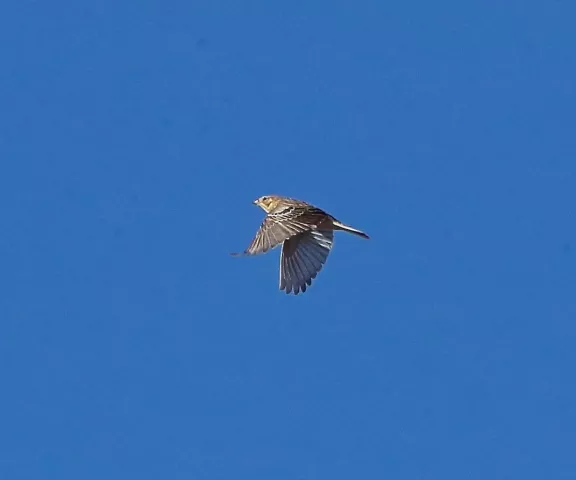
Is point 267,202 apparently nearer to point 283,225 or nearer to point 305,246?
point 305,246

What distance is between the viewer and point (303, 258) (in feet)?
68.7

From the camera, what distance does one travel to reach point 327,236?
21.0m

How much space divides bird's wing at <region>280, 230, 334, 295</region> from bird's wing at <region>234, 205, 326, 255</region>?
0.30 m

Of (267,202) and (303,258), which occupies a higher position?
(267,202)

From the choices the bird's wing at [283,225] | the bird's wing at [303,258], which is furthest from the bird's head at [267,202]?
the bird's wing at [303,258]

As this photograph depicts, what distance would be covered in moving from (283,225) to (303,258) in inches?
41.2

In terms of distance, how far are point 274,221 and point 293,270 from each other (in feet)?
3.52

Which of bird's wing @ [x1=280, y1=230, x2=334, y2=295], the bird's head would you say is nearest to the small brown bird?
bird's wing @ [x1=280, y1=230, x2=334, y2=295]

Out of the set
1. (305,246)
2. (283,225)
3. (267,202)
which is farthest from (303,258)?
(267,202)

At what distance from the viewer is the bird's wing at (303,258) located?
20.8 meters

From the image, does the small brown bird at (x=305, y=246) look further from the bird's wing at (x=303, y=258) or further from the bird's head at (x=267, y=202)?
the bird's head at (x=267, y=202)

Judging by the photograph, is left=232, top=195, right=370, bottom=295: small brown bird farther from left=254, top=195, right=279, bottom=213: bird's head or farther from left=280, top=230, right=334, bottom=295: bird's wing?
left=254, top=195, right=279, bottom=213: bird's head

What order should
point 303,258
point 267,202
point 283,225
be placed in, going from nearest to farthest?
1. point 283,225
2. point 303,258
3. point 267,202

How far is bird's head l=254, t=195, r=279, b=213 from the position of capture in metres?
22.4
